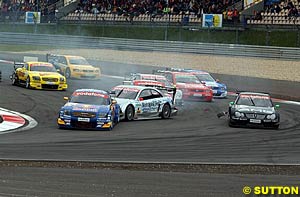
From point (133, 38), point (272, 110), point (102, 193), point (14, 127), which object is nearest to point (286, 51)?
point (133, 38)

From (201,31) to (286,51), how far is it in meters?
7.31

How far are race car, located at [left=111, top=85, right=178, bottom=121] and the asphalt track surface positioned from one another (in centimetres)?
43

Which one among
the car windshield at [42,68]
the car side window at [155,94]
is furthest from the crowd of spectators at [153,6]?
the car side window at [155,94]

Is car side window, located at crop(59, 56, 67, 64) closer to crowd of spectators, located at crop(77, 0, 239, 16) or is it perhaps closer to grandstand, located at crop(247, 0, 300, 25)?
crowd of spectators, located at crop(77, 0, 239, 16)

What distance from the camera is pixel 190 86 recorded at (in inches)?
1167

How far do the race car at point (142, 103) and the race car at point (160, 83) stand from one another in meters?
1.42

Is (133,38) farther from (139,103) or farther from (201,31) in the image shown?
(139,103)

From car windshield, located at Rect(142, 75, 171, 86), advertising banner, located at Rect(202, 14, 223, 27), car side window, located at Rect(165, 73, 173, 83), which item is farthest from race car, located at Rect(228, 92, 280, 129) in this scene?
advertising banner, located at Rect(202, 14, 223, 27)

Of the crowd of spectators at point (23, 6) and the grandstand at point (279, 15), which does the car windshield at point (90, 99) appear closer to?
the grandstand at point (279, 15)

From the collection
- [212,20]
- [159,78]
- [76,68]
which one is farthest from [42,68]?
[212,20]

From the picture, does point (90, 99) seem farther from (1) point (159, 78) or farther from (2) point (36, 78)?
(2) point (36, 78)

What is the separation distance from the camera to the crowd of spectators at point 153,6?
45.9 metres

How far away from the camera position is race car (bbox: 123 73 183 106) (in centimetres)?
2599

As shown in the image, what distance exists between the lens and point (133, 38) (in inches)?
1797
